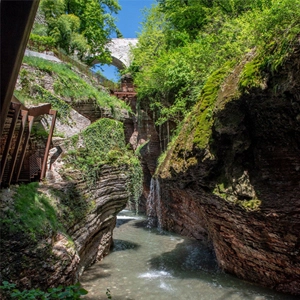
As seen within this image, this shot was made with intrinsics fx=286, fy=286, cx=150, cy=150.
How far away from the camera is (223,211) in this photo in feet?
23.7

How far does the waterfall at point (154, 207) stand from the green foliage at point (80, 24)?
1316cm

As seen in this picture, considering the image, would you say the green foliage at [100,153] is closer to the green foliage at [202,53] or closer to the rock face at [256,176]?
the green foliage at [202,53]

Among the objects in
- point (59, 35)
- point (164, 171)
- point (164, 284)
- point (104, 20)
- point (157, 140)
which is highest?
point (104, 20)

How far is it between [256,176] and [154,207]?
1180 centimetres

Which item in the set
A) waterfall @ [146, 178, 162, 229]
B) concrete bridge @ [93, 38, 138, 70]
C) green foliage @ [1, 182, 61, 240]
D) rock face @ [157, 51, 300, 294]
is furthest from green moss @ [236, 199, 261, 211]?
concrete bridge @ [93, 38, 138, 70]

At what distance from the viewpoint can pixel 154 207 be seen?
58.0 feet

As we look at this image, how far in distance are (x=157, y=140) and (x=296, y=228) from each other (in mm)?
12745

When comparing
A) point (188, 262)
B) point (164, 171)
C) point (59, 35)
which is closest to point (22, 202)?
point (164, 171)

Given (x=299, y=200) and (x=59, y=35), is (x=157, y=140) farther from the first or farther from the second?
(x=299, y=200)

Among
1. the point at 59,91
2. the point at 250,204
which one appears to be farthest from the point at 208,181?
the point at 59,91

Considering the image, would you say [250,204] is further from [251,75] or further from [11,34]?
[11,34]

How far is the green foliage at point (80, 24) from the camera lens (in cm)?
2152

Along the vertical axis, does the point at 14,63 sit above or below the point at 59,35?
below

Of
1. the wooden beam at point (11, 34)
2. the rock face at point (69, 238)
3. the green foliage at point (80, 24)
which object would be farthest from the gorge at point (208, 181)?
the green foliage at point (80, 24)
